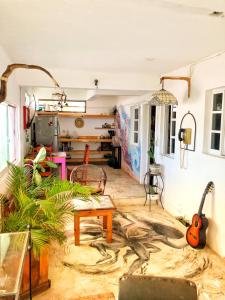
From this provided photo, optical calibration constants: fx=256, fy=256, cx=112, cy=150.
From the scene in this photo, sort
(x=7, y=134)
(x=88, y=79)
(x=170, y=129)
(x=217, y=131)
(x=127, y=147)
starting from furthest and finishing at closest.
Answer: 1. (x=127, y=147)
2. (x=170, y=129)
3. (x=88, y=79)
4. (x=7, y=134)
5. (x=217, y=131)

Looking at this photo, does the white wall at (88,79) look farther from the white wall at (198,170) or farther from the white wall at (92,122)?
the white wall at (92,122)

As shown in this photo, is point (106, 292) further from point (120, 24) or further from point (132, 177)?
point (132, 177)

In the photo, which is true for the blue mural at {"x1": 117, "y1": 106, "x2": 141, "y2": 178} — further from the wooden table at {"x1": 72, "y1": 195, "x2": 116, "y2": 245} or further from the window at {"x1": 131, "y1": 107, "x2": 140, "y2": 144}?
the wooden table at {"x1": 72, "y1": 195, "x2": 116, "y2": 245}

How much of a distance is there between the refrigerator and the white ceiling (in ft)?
9.55

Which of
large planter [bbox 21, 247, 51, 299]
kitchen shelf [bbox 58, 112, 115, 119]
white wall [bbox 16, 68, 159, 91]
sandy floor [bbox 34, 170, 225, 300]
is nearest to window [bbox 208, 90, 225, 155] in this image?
sandy floor [bbox 34, 170, 225, 300]

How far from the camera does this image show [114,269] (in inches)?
106

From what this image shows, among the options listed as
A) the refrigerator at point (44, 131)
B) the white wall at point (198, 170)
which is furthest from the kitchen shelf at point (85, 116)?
the white wall at point (198, 170)

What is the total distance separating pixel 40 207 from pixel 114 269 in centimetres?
110

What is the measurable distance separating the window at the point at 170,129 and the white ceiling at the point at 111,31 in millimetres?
1056

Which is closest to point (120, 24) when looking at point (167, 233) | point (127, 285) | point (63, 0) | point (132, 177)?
point (63, 0)

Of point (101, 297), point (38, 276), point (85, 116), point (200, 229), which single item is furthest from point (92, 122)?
point (101, 297)

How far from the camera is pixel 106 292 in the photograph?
2328 mm

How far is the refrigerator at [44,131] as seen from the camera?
6348 millimetres

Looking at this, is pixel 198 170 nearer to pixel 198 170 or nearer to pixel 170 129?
pixel 198 170
